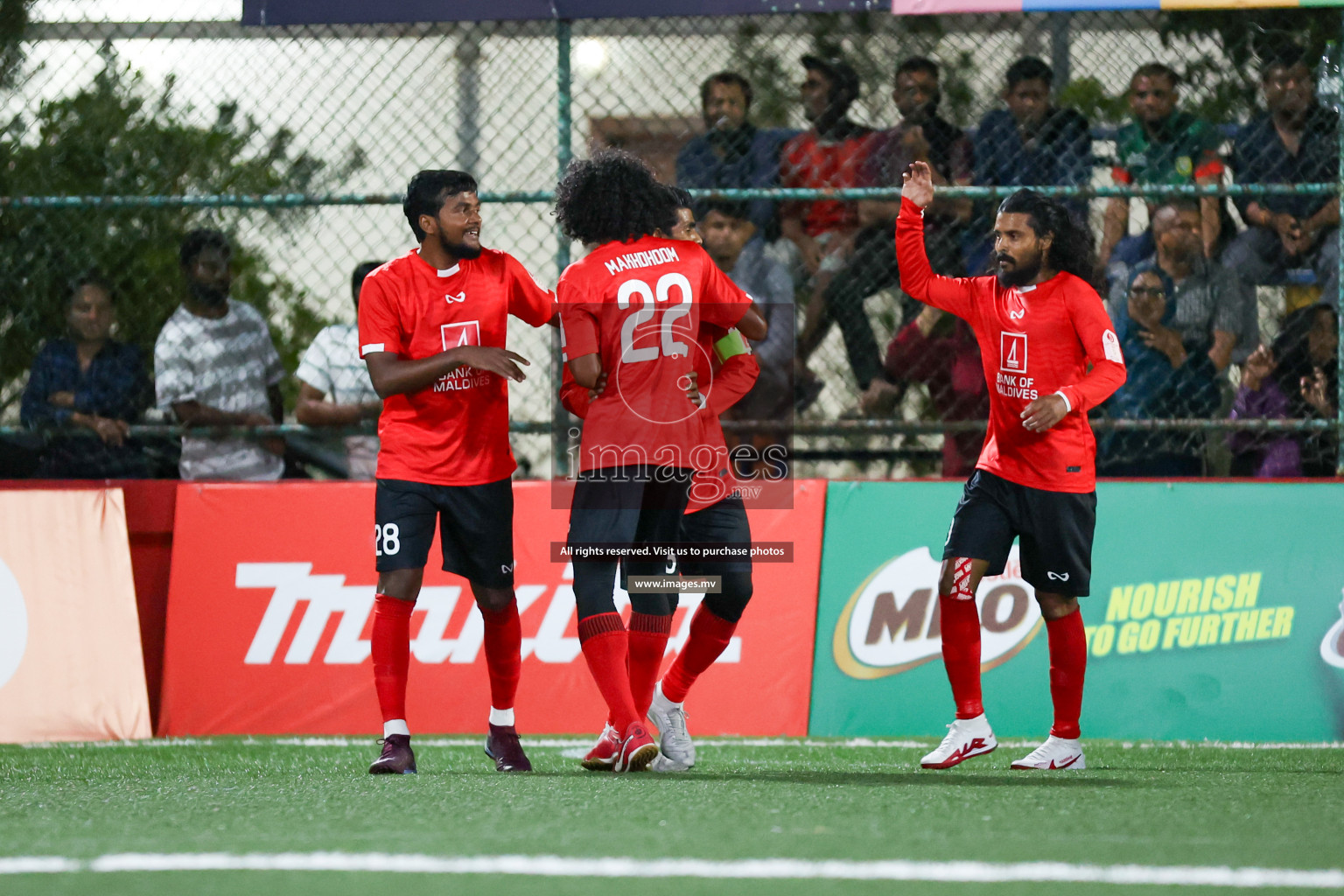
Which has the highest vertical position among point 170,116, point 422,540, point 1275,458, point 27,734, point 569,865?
point 170,116

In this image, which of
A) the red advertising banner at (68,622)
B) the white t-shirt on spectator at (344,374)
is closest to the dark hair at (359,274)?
the white t-shirt on spectator at (344,374)

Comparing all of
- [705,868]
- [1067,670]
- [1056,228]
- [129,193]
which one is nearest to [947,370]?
[1056,228]

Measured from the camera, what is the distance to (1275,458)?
702 centimetres

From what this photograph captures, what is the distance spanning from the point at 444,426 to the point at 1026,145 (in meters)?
3.50

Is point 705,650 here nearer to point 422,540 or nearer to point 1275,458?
point 422,540

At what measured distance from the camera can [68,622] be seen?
6688 millimetres

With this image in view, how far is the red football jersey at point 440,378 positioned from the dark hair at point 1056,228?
1809 mm

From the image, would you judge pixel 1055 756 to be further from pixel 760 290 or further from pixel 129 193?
pixel 129 193

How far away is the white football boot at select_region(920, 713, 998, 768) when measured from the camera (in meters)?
5.01

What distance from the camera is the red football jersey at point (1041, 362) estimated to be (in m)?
5.10

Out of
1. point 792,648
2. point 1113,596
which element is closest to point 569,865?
point 792,648

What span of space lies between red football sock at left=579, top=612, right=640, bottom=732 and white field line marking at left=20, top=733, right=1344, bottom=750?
4.58 feet

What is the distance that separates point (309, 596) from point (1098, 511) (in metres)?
3.51

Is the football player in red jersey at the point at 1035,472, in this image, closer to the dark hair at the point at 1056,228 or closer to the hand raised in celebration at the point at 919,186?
the dark hair at the point at 1056,228
